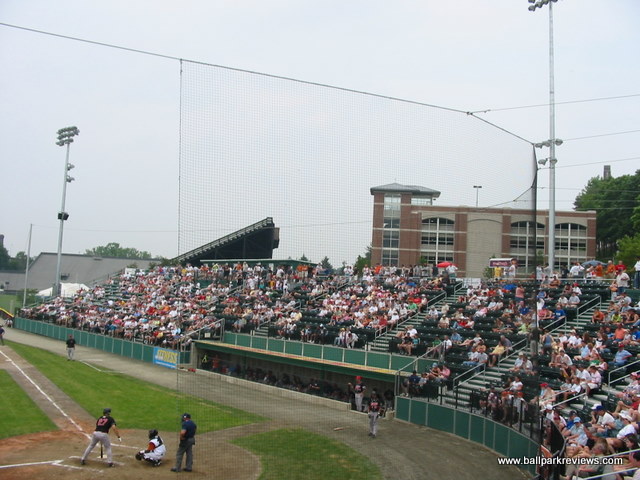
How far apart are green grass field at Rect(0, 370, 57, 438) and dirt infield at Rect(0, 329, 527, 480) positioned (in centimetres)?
33

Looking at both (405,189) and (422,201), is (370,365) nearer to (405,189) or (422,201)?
(422,201)

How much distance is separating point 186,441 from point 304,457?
2.99 meters

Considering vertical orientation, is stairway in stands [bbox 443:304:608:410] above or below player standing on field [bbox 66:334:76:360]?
above

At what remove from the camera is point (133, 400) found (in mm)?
20500

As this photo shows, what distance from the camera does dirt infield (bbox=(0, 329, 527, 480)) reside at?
12977mm

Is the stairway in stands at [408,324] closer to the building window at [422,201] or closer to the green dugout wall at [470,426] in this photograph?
the green dugout wall at [470,426]

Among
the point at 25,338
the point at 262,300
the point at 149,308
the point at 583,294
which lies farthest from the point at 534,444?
the point at 25,338

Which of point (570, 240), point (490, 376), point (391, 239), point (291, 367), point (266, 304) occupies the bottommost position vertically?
point (291, 367)

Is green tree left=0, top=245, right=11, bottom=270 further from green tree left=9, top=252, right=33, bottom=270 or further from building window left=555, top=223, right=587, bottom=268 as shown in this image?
building window left=555, top=223, right=587, bottom=268

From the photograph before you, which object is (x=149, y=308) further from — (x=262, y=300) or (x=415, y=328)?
(x=415, y=328)

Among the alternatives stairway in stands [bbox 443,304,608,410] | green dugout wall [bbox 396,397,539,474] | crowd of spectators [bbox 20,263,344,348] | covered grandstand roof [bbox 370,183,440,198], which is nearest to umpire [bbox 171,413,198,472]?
covered grandstand roof [bbox 370,183,440,198]

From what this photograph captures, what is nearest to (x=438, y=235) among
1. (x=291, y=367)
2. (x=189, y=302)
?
(x=291, y=367)

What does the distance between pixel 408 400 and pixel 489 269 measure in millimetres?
4609

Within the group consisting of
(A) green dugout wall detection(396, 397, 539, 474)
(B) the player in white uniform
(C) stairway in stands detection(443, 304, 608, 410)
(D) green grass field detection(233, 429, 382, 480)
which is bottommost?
(D) green grass field detection(233, 429, 382, 480)
